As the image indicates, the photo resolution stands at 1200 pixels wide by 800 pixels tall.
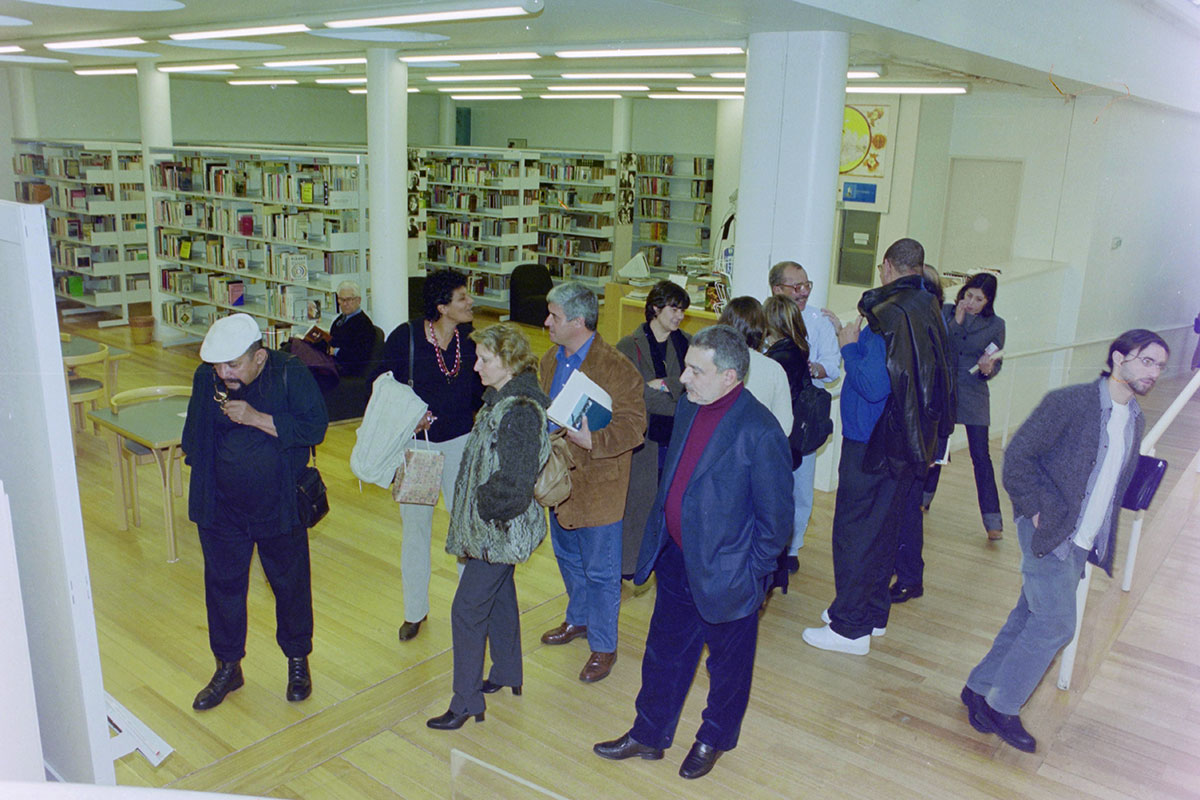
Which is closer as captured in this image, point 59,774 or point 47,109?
point 59,774

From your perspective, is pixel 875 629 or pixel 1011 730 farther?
pixel 875 629

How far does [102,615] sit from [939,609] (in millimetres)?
4239

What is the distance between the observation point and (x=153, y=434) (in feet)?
17.0

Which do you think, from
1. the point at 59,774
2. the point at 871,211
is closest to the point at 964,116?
the point at 871,211

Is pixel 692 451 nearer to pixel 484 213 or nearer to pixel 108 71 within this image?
pixel 108 71

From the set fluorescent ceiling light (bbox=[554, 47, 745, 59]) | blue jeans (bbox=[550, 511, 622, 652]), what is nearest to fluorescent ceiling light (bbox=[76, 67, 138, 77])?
fluorescent ceiling light (bbox=[554, 47, 745, 59])

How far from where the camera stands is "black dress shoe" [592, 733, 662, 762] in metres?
3.38

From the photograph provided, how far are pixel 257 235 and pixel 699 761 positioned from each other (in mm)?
7472

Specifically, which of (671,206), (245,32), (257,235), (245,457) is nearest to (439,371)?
(245,457)

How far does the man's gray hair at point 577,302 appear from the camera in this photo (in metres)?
3.62

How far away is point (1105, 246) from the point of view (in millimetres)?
9234

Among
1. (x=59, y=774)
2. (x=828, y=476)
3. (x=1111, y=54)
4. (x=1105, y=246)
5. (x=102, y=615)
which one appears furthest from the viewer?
A: (x=1105, y=246)

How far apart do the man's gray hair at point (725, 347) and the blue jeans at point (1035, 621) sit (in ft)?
4.35

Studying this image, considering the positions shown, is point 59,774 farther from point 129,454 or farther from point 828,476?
point 828,476
